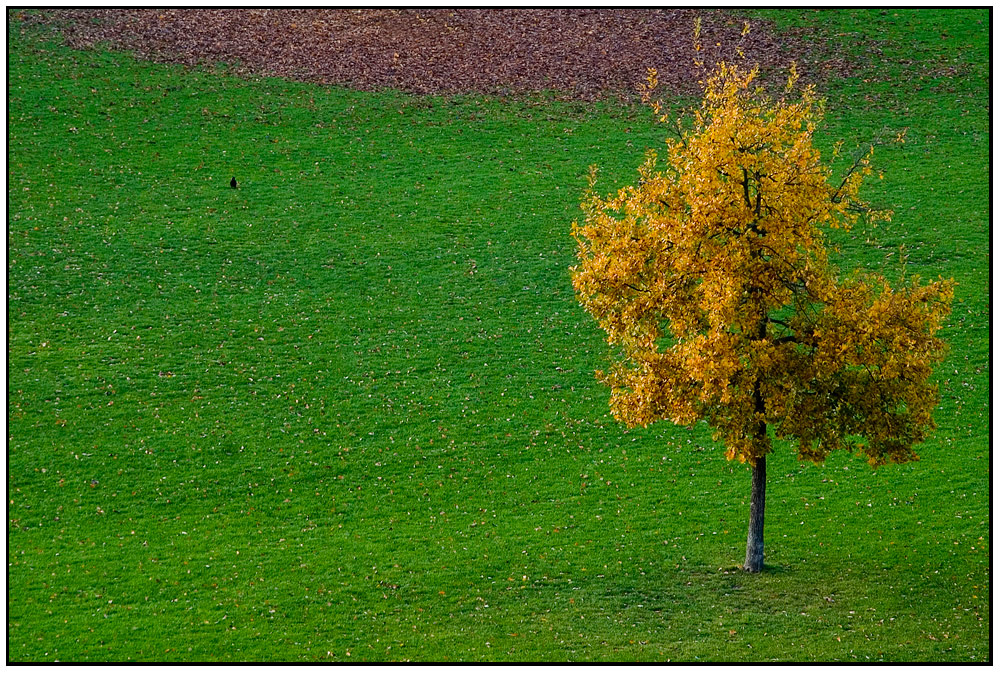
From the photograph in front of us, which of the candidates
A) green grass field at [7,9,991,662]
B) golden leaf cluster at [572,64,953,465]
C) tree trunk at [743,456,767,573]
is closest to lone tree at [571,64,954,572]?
golden leaf cluster at [572,64,953,465]

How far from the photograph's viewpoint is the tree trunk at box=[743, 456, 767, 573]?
20.5 m

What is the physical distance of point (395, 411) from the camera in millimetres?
28125

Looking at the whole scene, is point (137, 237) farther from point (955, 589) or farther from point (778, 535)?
point (955, 589)

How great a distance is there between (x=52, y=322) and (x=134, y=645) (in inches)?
644

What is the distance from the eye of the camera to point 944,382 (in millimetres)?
28625

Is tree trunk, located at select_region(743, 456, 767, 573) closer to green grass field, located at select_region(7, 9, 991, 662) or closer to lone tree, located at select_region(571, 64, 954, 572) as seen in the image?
green grass field, located at select_region(7, 9, 991, 662)

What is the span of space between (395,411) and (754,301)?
41.7 ft

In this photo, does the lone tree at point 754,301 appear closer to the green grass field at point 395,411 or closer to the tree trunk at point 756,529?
the tree trunk at point 756,529

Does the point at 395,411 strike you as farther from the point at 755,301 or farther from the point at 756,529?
the point at 755,301

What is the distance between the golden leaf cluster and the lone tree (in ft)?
0.09

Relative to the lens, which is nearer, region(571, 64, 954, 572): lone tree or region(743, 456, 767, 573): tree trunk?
region(571, 64, 954, 572): lone tree

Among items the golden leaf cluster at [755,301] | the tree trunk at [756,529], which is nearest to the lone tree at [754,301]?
the golden leaf cluster at [755,301]

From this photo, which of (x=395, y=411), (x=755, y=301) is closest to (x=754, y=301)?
(x=755, y=301)

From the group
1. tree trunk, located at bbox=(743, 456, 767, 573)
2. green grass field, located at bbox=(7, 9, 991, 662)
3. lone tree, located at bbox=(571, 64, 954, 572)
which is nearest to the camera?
lone tree, located at bbox=(571, 64, 954, 572)
